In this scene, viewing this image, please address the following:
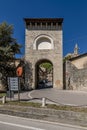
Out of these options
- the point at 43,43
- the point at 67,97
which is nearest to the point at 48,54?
the point at 43,43

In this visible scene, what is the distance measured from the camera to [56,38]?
3092cm

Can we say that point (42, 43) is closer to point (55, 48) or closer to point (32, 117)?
point (55, 48)

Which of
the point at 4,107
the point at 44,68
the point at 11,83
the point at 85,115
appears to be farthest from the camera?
the point at 44,68

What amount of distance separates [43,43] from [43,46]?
20.3 inches

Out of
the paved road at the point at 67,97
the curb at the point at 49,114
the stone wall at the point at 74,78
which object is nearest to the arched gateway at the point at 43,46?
the stone wall at the point at 74,78

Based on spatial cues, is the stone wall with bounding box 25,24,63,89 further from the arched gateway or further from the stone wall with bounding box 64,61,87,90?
the stone wall with bounding box 64,61,87,90

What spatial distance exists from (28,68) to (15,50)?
4.44 metres

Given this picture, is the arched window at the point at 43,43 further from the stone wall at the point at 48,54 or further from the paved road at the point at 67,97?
the paved road at the point at 67,97

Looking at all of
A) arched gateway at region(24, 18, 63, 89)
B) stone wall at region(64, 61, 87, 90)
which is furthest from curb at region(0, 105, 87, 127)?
arched gateway at region(24, 18, 63, 89)

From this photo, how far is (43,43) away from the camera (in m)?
31.6

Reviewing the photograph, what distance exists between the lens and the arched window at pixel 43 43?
31180 mm

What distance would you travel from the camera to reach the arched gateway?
30531mm

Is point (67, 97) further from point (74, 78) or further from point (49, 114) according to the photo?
point (74, 78)

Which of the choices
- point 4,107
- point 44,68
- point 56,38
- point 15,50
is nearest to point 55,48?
point 56,38
